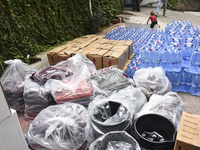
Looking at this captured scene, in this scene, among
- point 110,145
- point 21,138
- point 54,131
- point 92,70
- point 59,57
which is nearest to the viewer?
point 21,138

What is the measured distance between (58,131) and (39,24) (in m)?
3.90

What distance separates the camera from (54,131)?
1782 mm

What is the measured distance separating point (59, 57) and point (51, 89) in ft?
4.45

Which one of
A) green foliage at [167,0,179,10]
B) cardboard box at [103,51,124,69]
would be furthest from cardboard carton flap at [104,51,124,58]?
green foliage at [167,0,179,10]

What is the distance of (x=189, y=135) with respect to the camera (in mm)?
1165

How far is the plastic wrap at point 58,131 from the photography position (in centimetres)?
176

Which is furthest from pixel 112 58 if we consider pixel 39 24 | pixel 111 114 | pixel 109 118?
pixel 39 24

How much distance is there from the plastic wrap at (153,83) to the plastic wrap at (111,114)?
923 mm

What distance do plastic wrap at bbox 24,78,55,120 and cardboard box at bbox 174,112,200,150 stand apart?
2.05 meters

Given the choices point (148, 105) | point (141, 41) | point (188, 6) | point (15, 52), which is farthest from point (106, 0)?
point (188, 6)

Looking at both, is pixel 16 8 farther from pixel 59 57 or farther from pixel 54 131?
pixel 54 131

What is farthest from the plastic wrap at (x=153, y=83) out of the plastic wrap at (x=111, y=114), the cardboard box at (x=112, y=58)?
the plastic wrap at (x=111, y=114)

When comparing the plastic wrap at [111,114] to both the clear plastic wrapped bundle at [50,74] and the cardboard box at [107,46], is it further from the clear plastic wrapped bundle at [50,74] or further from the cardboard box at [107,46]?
the cardboard box at [107,46]

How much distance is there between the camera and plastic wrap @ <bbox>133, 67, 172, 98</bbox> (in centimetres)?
283
